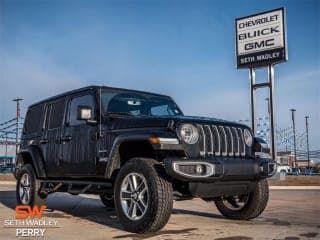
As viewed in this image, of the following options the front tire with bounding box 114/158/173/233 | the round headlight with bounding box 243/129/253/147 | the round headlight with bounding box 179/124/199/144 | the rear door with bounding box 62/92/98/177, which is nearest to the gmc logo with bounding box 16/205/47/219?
the rear door with bounding box 62/92/98/177

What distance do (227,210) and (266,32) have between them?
57.9 feet

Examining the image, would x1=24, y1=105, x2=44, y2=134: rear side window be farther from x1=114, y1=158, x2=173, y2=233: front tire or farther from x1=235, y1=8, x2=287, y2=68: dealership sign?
x1=235, y1=8, x2=287, y2=68: dealership sign

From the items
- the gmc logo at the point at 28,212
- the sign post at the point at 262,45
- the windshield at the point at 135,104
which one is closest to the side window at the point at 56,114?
the windshield at the point at 135,104

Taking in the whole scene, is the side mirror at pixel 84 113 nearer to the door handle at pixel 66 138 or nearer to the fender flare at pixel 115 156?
the fender flare at pixel 115 156

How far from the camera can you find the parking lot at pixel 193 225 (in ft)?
18.1

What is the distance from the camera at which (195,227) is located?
6.21 m

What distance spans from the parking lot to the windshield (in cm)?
166

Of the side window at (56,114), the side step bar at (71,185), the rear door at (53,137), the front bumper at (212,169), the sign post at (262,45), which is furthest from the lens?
the sign post at (262,45)

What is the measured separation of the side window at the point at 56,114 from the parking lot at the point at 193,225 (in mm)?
1540

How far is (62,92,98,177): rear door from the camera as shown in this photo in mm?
6766

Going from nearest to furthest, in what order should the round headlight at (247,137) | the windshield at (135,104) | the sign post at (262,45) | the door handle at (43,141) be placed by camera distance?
the round headlight at (247,137) → the windshield at (135,104) → the door handle at (43,141) → the sign post at (262,45)

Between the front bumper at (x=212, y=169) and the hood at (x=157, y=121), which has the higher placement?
the hood at (x=157, y=121)

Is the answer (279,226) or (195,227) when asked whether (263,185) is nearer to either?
(279,226)

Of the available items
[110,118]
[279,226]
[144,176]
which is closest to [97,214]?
[110,118]
